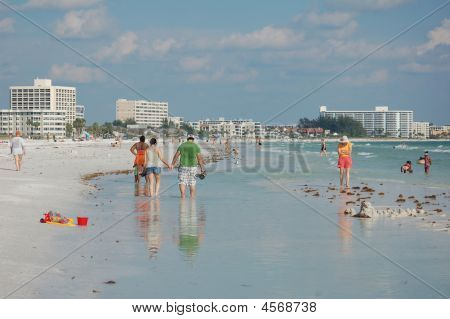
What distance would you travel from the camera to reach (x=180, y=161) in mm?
17656

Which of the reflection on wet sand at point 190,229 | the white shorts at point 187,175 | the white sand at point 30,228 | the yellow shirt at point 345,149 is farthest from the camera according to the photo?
the yellow shirt at point 345,149

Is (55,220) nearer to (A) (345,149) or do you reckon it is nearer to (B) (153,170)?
(B) (153,170)

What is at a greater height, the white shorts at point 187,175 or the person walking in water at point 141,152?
the person walking in water at point 141,152

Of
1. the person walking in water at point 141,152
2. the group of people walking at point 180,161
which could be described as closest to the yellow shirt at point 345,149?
the group of people walking at point 180,161

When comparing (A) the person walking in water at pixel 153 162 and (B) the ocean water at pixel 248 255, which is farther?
(A) the person walking in water at pixel 153 162

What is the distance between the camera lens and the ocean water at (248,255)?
7801 mm

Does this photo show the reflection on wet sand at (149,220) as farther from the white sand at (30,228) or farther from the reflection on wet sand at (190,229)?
the white sand at (30,228)

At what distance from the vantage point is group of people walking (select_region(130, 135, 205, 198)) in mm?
17594

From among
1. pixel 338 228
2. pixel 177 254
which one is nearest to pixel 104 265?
pixel 177 254

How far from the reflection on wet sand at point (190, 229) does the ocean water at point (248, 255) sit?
17mm

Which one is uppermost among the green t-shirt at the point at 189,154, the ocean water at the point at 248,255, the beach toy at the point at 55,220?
the green t-shirt at the point at 189,154

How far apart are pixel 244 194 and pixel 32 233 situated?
33.4 feet

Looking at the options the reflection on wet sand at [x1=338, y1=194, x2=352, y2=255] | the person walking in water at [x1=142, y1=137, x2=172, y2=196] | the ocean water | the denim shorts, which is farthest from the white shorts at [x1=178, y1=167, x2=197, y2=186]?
the reflection on wet sand at [x1=338, y1=194, x2=352, y2=255]
